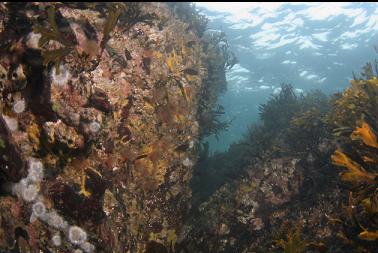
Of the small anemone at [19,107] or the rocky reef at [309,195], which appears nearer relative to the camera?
the small anemone at [19,107]

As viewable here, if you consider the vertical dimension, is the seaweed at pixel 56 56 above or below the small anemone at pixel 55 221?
above

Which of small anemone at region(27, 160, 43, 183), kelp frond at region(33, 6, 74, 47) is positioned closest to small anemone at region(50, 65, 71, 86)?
kelp frond at region(33, 6, 74, 47)

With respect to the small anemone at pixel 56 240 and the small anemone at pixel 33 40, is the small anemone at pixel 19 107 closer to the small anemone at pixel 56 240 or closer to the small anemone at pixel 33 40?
the small anemone at pixel 33 40

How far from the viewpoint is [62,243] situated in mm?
3453

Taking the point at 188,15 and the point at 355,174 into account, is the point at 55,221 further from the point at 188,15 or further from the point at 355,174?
the point at 188,15

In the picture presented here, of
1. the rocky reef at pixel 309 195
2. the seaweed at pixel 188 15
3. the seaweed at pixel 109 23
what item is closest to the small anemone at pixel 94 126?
the seaweed at pixel 109 23

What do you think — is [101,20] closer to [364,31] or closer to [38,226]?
[38,226]

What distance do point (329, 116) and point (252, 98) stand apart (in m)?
23.9

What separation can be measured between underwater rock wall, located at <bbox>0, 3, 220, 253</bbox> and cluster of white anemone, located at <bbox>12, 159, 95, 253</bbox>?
1 centimetres

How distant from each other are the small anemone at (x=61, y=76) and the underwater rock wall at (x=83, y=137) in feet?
0.04

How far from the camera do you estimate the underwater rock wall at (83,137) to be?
3.48 meters

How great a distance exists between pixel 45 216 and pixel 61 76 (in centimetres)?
159

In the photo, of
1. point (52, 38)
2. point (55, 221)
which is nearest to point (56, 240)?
point (55, 221)

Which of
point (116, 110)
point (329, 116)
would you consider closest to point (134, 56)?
point (116, 110)
